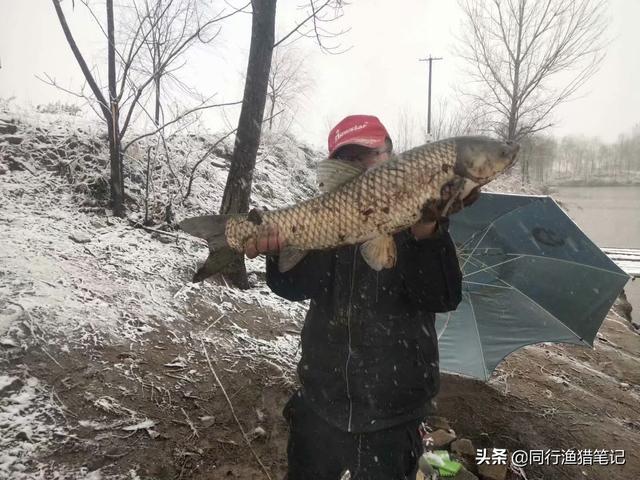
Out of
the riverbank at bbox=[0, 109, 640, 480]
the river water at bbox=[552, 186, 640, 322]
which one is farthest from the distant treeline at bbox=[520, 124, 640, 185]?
the riverbank at bbox=[0, 109, 640, 480]

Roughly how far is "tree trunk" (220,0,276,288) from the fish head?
12.0 feet

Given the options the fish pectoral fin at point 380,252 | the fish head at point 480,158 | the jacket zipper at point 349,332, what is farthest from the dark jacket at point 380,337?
the fish head at point 480,158

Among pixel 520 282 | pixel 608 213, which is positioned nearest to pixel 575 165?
pixel 608 213

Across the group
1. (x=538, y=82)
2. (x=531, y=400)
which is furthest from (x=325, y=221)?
(x=538, y=82)

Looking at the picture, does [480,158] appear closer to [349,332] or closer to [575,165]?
[349,332]

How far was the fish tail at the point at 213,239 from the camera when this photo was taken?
68.7 inches

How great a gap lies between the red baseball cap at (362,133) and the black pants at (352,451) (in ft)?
4.19

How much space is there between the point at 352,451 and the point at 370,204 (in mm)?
1082

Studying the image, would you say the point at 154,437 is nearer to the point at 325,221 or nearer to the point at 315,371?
the point at 315,371

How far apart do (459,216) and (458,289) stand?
2351 mm

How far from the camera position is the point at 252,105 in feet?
16.0

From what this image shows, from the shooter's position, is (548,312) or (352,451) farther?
(548,312)

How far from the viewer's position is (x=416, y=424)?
179cm

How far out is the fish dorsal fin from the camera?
1.67 metres
